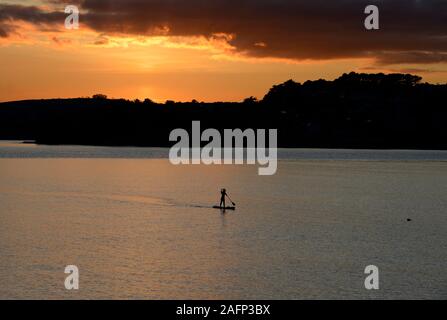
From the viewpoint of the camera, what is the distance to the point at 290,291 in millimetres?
36438

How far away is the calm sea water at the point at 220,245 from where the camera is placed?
37.2 metres

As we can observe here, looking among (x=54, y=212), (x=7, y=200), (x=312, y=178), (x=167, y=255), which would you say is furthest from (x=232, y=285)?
(x=312, y=178)

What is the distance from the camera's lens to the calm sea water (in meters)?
37.2

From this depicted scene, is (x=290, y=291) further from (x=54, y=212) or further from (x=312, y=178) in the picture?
(x=312, y=178)

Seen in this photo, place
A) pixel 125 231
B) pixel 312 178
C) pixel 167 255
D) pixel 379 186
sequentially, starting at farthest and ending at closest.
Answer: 1. pixel 312 178
2. pixel 379 186
3. pixel 125 231
4. pixel 167 255

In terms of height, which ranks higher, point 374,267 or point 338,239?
point 338,239

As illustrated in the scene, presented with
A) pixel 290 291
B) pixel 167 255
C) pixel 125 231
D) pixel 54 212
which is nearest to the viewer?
pixel 290 291

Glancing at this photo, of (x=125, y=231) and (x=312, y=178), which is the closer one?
(x=125, y=231)

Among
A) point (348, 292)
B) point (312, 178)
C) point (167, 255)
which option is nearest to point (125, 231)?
point (167, 255)

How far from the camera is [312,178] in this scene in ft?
445

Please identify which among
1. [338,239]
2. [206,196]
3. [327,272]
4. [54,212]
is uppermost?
[206,196]

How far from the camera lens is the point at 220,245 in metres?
50.4

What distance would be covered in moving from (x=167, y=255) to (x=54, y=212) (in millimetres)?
29251
